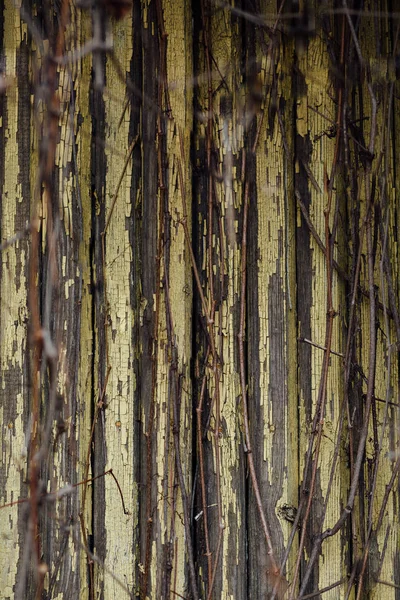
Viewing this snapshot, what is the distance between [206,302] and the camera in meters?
1.69

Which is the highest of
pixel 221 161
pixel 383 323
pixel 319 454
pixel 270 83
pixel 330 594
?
pixel 270 83

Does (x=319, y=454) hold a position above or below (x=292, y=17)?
below

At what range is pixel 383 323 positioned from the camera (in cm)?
172

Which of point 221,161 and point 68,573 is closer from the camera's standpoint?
point 68,573

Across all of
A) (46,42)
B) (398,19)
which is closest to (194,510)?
(46,42)

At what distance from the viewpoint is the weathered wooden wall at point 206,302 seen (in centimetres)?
162

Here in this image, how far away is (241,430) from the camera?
1.67 m

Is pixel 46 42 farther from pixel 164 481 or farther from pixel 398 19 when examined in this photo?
pixel 164 481

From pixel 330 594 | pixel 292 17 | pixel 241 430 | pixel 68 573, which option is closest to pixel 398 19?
pixel 292 17

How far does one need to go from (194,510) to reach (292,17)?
49.5 inches

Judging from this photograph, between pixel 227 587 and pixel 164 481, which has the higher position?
pixel 164 481

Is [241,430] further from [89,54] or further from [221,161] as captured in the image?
[89,54]

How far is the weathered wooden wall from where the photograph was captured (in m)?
1.62

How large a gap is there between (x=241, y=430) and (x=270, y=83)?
34.8 inches
